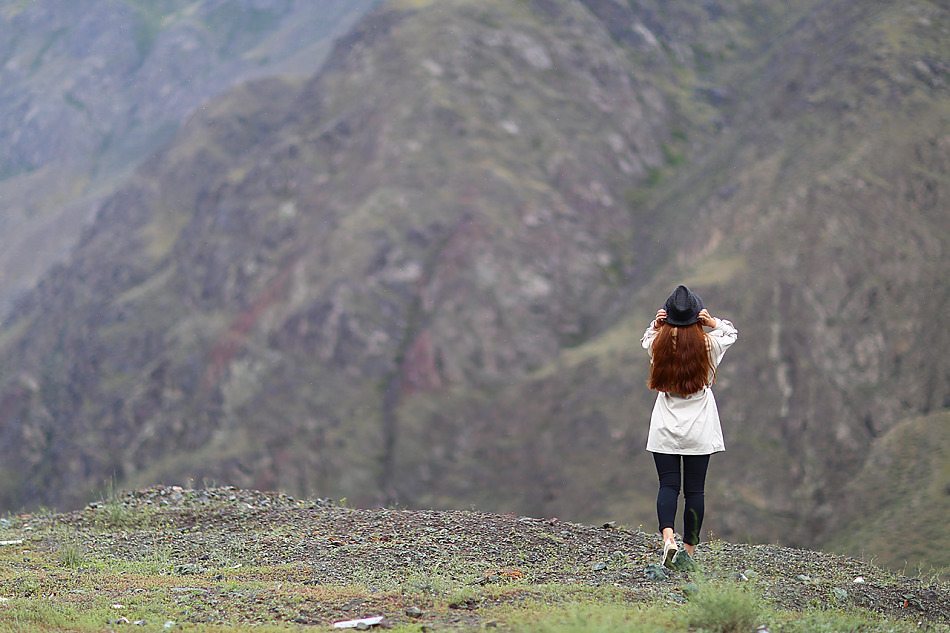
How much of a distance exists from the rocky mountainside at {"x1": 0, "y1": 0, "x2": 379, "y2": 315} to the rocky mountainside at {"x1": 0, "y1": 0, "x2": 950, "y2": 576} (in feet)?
173

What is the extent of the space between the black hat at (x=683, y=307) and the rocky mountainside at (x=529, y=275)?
2900 centimetres

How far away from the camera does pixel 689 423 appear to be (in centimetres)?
728

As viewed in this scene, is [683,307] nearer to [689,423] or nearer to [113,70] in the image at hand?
[689,423]

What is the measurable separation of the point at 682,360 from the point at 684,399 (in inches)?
14.3

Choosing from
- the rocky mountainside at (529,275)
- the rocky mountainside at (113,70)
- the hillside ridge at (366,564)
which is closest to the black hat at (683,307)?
the hillside ridge at (366,564)

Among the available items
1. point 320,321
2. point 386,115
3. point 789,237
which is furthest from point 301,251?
point 789,237

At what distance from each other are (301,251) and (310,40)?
82.3 m

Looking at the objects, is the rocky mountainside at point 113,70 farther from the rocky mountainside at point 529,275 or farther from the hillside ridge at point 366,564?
the hillside ridge at point 366,564

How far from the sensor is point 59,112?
137625mm

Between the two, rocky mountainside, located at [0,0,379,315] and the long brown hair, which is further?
rocky mountainside, located at [0,0,379,315]

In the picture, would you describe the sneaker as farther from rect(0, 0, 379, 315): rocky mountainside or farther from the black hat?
rect(0, 0, 379, 315): rocky mountainside

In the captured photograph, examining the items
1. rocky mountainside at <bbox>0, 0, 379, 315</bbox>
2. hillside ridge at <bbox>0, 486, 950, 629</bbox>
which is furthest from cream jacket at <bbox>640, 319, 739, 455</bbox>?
rocky mountainside at <bbox>0, 0, 379, 315</bbox>

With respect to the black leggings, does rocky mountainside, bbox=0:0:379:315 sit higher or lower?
lower

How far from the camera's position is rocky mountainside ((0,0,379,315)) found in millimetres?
130875
